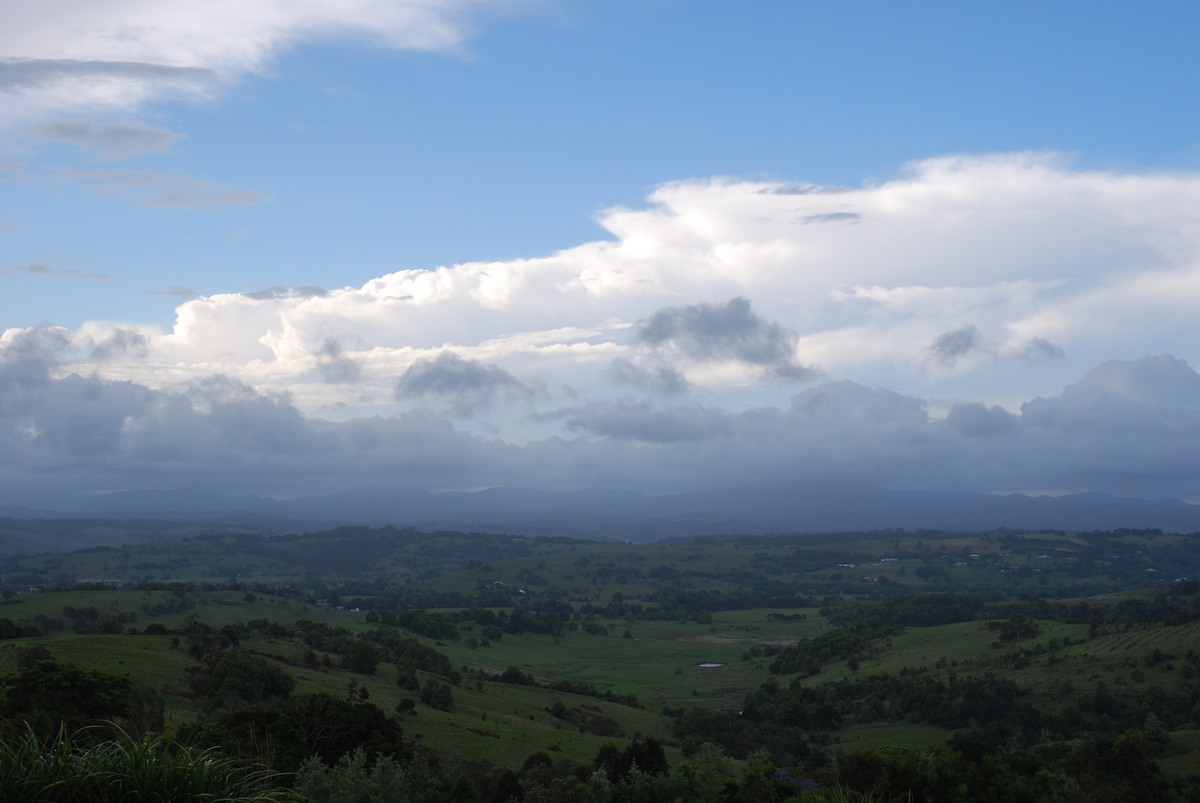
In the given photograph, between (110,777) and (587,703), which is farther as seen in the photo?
(587,703)

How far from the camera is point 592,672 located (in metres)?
125

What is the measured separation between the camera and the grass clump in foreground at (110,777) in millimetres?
10242

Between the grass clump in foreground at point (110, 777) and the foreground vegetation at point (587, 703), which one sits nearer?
the grass clump in foreground at point (110, 777)

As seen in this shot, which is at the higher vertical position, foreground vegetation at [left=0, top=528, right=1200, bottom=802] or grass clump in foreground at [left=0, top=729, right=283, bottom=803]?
grass clump in foreground at [left=0, top=729, right=283, bottom=803]

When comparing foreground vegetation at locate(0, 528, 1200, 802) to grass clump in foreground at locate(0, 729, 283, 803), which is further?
foreground vegetation at locate(0, 528, 1200, 802)

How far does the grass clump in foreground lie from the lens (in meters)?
10.2

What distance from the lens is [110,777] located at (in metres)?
10.5

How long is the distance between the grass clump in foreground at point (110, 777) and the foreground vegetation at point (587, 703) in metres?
0.03

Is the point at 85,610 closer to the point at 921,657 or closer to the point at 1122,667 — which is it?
the point at 921,657

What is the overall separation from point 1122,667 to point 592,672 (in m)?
68.9

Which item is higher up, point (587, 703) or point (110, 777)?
point (110, 777)

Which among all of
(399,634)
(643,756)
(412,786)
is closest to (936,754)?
(643,756)

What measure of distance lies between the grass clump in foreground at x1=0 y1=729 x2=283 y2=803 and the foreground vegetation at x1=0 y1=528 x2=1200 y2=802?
1.3 inches

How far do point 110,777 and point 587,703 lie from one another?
248 feet
